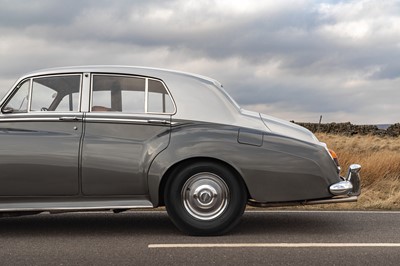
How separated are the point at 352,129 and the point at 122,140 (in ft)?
114

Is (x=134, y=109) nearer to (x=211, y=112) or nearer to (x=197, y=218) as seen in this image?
Result: (x=211, y=112)

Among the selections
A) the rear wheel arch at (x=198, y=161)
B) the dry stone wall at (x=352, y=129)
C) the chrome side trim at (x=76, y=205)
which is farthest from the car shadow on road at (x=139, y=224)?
the dry stone wall at (x=352, y=129)

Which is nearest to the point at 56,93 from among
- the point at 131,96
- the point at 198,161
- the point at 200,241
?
the point at 131,96

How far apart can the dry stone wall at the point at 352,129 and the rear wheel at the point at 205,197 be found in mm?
30901

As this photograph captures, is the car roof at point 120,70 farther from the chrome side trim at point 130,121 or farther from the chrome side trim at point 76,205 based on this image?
the chrome side trim at point 76,205

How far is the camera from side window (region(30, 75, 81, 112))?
6.17m

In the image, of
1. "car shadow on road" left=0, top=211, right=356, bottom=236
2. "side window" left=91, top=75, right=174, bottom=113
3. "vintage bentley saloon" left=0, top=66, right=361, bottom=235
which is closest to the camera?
"vintage bentley saloon" left=0, top=66, right=361, bottom=235

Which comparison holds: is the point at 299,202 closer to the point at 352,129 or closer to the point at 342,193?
the point at 342,193

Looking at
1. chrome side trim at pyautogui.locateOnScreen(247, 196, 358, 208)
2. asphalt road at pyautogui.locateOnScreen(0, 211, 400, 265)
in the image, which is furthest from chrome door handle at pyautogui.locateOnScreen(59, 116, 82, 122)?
chrome side trim at pyautogui.locateOnScreen(247, 196, 358, 208)

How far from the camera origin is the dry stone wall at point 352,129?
36.7 meters

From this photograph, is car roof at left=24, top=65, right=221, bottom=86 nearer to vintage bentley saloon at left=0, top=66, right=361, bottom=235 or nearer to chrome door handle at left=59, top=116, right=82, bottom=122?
vintage bentley saloon at left=0, top=66, right=361, bottom=235

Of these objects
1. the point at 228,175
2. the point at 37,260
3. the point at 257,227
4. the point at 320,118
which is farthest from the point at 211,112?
the point at 320,118

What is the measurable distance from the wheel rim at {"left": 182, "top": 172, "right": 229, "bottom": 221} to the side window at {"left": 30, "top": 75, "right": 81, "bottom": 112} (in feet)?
4.96

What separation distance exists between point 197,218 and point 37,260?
5.69ft
